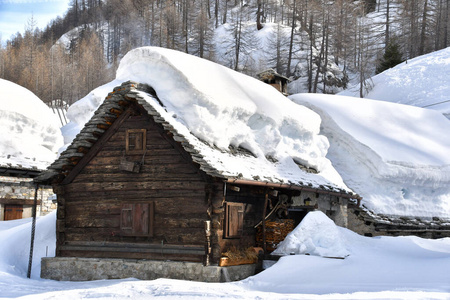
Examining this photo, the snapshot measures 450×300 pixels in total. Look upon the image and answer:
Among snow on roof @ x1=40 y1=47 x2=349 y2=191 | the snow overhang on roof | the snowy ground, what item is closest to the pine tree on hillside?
snow on roof @ x1=40 y1=47 x2=349 y2=191

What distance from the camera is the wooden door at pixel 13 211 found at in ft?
69.8

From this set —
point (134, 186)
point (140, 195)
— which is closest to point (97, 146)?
point (134, 186)

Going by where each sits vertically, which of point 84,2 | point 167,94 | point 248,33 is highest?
point 84,2

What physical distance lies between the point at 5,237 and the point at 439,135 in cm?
1954

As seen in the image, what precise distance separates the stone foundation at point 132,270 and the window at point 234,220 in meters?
0.84

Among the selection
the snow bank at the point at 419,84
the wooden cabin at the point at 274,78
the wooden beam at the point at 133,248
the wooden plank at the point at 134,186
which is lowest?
the wooden beam at the point at 133,248

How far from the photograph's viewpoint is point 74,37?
78.6 m

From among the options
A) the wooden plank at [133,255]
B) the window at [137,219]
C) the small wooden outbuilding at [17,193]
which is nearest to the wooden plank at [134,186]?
the window at [137,219]

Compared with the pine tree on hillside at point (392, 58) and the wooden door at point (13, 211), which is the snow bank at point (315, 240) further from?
the pine tree on hillside at point (392, 58)

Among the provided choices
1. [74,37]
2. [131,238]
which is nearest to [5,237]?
[131,238]

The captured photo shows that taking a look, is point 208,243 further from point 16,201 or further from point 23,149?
point 23,149

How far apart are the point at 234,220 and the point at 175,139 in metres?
2.65

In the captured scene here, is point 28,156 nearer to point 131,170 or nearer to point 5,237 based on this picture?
point 5,237

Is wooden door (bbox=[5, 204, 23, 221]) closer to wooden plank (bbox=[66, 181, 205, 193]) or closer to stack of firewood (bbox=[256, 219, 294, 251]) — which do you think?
wooden plank (bbox=[66, 181, 205, 193])
